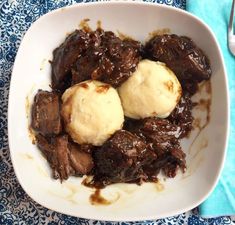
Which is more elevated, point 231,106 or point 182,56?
point 182,56

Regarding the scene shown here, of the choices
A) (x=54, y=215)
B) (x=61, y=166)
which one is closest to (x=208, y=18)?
(x=61, y=166)

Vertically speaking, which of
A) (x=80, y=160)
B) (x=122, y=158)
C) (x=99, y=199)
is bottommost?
(x=99, y=199)

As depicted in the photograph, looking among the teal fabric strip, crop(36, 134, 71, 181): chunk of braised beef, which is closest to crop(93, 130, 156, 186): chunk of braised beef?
crop(36, 134, 71, 181): chunk of braised beef

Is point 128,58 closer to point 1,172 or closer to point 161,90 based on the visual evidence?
point 161,90

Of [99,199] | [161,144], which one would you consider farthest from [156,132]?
[99,199]

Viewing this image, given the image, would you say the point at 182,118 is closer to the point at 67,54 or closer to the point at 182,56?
the point at 182,56

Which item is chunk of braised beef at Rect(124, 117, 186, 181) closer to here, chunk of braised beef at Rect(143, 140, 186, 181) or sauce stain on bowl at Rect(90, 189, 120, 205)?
chunk of braised beef at Rect(143, 140, 186, 181)
